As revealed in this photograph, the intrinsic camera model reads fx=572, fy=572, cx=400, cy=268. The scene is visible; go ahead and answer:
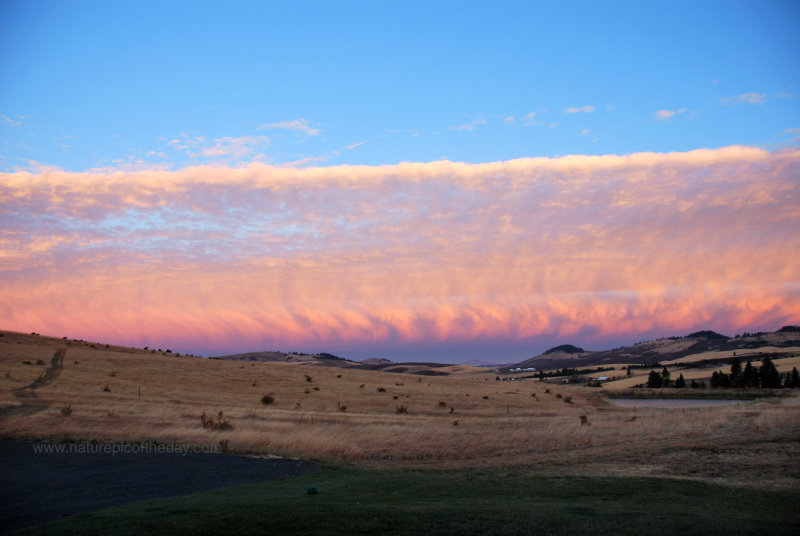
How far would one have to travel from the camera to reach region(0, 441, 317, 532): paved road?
1301cm

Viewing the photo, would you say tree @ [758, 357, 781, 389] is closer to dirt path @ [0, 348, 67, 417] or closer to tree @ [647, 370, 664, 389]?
tree @ [647, 370, 664, 389]

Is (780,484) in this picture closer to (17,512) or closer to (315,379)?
(17,512)

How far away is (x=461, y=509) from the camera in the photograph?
11.5 metres

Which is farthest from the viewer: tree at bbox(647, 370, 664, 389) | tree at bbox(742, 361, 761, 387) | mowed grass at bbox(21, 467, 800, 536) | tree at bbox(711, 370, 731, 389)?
tree at bbox(647, 370, 664, 389)

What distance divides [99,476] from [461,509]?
11638 mm

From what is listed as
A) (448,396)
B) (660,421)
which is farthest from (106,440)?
(448,396)

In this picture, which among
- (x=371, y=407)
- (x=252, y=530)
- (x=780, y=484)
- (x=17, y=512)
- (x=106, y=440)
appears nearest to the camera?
(x=252, y=530)

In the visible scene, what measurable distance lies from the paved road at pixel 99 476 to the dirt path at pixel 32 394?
5.89 metres

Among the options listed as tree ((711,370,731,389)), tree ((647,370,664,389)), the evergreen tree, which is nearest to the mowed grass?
tree ((711,370,731,389))

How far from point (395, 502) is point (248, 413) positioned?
2248 cm

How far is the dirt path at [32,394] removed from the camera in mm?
28359

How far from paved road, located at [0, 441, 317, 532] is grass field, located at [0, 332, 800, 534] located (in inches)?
56.0

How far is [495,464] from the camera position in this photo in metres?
21.2

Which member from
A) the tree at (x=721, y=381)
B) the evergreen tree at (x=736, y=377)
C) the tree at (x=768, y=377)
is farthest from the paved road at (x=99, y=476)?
the evergreen tree at (x=736, y=377)
